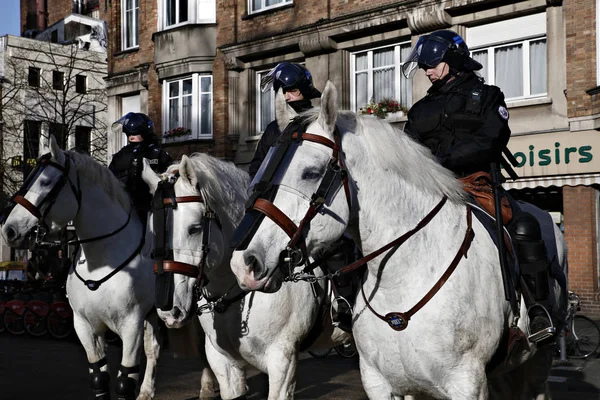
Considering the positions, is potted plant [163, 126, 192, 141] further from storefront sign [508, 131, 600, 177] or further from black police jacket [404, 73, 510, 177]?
black police jacket [404, 73, 510, 177]

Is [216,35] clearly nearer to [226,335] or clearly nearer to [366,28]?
[366,28]

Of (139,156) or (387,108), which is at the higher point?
(387,108)

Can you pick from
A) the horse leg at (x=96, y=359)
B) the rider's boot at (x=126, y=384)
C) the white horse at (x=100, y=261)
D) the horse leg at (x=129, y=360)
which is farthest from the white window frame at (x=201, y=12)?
the rider's boot at (x=126, y=384)

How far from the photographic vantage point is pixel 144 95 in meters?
25.7

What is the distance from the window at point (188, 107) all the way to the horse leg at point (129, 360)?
1711 centimetres

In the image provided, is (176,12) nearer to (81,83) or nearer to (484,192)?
(484,192)

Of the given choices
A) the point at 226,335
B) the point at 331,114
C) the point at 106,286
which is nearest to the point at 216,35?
the point at 106,286

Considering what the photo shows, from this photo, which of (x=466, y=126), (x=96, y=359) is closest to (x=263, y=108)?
(x=96, y=359)

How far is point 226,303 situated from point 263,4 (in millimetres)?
18036

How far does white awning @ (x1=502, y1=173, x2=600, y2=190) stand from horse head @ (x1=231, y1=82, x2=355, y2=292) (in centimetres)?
1368

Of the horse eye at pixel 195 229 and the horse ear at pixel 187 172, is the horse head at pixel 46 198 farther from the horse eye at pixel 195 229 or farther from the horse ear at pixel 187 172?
the horse eye at pixel 195 229

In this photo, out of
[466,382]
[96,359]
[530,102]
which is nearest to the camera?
[466,382]

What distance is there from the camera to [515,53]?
17.4 meters

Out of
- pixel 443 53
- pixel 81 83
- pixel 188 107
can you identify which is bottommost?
pixel 443 53
